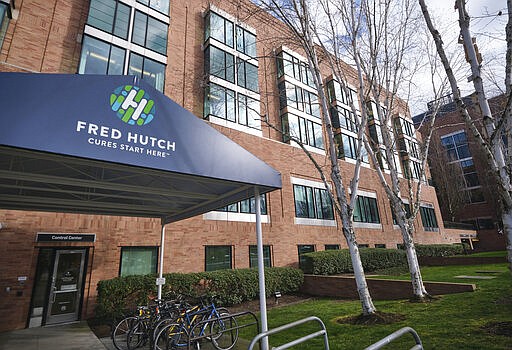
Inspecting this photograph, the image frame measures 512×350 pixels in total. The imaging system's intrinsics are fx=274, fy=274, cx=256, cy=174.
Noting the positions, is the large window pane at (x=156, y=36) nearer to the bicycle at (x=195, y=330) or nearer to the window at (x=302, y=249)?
the bicycle at (x=195, y=330)

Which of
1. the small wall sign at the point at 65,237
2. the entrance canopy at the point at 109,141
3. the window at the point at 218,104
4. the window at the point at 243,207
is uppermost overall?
the window at the point at 218,104

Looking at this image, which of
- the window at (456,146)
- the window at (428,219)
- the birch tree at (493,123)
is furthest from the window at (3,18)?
the window at (456,146)

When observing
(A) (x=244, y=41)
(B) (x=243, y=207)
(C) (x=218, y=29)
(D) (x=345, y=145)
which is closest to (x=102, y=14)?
(C) (x=218, y=29)

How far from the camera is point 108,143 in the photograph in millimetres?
3830

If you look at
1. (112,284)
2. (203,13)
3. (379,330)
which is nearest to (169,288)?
(112,284)

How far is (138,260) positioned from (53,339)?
14.4ft

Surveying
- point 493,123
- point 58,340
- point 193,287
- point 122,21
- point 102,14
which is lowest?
point 58,340

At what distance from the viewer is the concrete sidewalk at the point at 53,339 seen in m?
6.83

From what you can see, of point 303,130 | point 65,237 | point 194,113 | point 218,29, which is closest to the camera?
point 65,237

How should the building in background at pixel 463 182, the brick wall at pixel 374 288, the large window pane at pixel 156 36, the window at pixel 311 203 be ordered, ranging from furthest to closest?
the building in background at pixel 463 182 → the window at pixel 311 203 → the large window pane at pixel 156 36 → the brick wall at pixel 374 288

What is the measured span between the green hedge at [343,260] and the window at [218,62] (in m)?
12.3

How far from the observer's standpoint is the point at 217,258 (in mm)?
14086

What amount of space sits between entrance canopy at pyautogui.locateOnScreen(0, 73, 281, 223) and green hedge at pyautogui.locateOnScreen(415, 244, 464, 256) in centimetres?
2527

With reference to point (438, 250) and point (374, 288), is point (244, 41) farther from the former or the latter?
point (438, 250)
